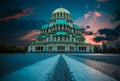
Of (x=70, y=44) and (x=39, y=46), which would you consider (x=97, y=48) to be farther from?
(x=39, y=46)

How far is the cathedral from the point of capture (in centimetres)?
4712

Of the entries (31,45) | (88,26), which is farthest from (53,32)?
(88,26)

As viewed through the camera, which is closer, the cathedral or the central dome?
the cathedral

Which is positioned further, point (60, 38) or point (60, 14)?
point (60, 14)

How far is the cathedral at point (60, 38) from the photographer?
4712 centimetres

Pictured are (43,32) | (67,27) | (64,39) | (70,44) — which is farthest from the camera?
(43,32)

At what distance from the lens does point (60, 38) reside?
5044 cm

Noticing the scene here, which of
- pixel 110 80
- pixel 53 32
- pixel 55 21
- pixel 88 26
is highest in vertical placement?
pixel 55 21

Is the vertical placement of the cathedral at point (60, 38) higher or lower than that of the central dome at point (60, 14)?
lower

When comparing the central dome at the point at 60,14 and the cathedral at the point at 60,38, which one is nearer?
the cathedral at the point at 60,38

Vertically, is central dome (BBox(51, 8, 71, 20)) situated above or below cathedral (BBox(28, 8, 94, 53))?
above

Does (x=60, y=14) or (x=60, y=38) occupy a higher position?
(x=60, y=14)

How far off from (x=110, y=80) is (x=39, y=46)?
47.9m

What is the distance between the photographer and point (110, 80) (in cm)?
318
